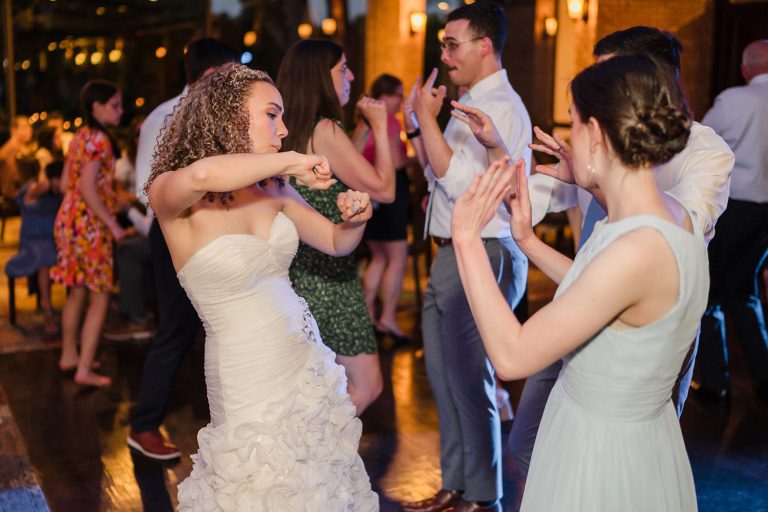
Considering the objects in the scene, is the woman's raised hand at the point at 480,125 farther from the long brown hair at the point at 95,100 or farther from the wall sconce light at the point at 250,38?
the wall sconce light at the point at 250,38

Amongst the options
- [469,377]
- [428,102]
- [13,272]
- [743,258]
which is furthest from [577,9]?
[469,377]

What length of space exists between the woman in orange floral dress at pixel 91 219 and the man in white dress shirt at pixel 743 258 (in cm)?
298

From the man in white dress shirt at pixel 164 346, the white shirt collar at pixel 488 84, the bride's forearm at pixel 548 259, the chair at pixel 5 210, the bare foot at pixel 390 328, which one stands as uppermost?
the white shirt collar at pixel 488 84

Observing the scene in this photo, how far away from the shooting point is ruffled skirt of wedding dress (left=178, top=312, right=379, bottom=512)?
2193 millimetres

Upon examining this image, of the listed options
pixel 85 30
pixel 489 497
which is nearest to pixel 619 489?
pixel 489 497

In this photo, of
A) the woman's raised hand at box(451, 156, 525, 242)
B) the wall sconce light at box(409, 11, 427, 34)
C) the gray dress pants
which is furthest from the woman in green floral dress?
the wall sconce light at box(409, 11, 427, 34)

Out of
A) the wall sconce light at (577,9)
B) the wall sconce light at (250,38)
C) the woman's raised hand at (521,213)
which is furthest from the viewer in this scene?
the wall sconce light at (250,38)

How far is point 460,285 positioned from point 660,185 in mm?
916

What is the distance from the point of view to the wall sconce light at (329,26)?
11.4 meters

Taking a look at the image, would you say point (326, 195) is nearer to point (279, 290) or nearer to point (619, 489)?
point (279, 290)

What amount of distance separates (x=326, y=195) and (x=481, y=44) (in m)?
0.80

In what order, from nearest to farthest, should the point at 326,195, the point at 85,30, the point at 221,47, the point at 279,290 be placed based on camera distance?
the point at 279,290
the point at 326,195
the point at 221,47
the point at 85,30

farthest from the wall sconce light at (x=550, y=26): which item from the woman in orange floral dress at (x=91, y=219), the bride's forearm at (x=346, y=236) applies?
the bride's forearm at (x=346, y=236)

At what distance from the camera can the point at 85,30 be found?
13.4 metres
